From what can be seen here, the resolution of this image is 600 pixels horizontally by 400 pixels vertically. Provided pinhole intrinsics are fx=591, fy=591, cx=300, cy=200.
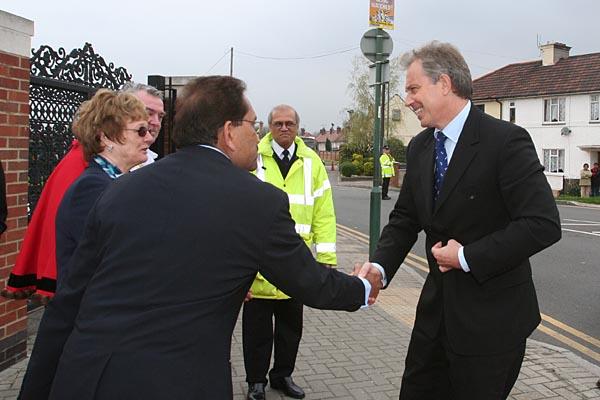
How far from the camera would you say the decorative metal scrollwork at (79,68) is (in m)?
5.34

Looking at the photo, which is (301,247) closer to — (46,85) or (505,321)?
(505,321)

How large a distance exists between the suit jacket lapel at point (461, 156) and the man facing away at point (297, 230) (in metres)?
1.68

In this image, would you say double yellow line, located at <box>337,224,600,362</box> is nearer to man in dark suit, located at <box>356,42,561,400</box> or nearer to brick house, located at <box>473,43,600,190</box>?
man in dark suit, located at <box>356,42,561,400</box>

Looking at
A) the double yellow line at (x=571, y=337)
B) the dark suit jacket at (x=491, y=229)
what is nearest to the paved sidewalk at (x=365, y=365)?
the double yellow line at (x=571, y=337)

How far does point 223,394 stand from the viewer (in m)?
1.94

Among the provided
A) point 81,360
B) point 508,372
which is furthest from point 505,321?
point 81,360

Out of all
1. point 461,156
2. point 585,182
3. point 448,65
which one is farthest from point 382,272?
point 585,182

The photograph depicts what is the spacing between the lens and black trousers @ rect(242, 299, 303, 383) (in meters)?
4.16

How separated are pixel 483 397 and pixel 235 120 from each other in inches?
63.7

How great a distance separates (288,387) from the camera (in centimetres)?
424

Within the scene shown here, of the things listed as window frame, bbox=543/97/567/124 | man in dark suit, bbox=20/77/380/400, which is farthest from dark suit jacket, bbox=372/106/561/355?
window frame, bbox=543/97/567/124

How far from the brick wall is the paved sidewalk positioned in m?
0.23

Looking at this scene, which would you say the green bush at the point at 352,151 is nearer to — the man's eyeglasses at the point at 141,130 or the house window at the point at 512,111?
the house window at the point at 512,111

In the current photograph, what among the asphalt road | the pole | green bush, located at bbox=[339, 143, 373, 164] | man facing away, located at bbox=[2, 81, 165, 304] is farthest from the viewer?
green bush, located at bbox=[339, 143, 373, 164]
